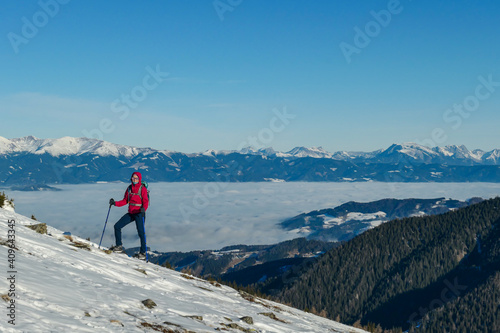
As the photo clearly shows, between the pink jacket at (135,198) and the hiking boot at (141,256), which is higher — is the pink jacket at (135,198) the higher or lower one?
the higher one

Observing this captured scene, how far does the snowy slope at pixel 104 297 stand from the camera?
9.24m

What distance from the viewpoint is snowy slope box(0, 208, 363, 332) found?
9239 millimetres

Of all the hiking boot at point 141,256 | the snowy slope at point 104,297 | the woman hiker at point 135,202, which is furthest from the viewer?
the hiking boot at point 141,256

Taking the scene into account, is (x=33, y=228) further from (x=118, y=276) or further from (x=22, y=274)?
(x=22, y=274)

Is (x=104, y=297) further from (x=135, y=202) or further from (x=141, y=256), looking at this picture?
(x=141, y=256)

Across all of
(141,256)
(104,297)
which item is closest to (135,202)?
(141,256)

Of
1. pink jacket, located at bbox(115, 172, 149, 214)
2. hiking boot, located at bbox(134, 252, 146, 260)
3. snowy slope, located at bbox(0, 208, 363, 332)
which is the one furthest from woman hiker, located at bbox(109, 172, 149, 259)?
hiking boot, located at bbox(134, 252, 146, 260)

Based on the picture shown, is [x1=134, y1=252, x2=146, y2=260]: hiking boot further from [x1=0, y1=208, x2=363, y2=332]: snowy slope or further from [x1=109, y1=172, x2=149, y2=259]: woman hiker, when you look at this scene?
[x1=109, y1=172, x2=149, y2=259]: woman hiker

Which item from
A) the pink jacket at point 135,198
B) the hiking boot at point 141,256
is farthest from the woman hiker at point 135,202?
the hiking boot at point 141,256

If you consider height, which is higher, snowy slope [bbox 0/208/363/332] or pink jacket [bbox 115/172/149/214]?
pink jacket [bbox 115/172/149/214]

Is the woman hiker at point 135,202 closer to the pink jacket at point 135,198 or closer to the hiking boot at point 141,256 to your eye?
the pink jacket at point 135,198

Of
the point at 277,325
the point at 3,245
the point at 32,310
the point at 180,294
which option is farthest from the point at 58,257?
the point at 277,325

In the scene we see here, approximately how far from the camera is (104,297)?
37.6ft

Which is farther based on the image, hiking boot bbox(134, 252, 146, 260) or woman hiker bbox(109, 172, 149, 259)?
A: hiking boot bbox(134, 252, 146, 260)
